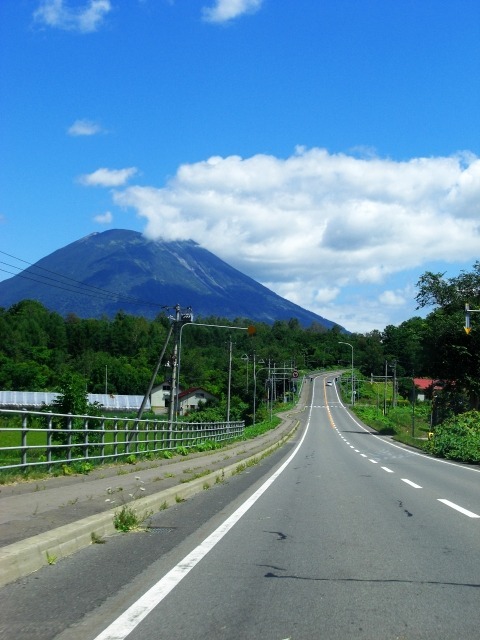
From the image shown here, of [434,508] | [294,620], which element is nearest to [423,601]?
[294,620]

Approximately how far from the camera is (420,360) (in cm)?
6375

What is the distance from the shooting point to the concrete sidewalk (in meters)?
7.31

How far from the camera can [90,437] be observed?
70.8 ft

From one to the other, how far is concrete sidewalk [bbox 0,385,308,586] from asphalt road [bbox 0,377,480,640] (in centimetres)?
22

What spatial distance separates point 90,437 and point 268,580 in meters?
15.2

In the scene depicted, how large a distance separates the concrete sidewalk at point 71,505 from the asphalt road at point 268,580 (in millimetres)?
224

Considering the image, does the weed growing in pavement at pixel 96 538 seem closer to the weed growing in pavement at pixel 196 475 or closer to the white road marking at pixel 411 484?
the weed growing in pavement at pixel 196 475

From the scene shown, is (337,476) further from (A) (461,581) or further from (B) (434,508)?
(A) (461,581)

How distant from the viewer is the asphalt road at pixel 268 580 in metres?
5.54

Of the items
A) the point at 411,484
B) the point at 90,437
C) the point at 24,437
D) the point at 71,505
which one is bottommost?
the point at 411,484

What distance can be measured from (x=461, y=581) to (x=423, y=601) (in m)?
0.99

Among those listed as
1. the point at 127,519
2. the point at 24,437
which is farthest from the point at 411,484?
the point at 127,519

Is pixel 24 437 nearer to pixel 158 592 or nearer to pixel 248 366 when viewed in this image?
pixel 158 592

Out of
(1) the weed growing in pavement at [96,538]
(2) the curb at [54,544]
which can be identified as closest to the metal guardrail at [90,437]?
(2) the curb at [54,544]
